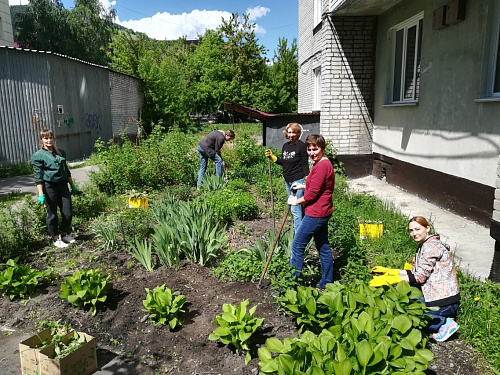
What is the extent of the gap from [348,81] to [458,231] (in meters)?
4.90

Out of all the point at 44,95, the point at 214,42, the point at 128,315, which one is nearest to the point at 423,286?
the point at 128,315

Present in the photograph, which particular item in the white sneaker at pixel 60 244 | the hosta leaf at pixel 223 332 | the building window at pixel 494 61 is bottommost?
the white sneaker at pixel 60 244

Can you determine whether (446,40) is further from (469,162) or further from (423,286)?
(423,286)

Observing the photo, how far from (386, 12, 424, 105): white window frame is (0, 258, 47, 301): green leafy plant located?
6692mm

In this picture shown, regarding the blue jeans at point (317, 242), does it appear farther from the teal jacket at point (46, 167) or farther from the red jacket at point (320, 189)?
the teal jacket at point (46, 167)

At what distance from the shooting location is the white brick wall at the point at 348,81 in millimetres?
8797

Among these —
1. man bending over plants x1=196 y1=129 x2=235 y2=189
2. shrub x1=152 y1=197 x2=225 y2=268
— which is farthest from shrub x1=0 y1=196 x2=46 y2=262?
man bending over plants x1=196 y1=129 x2=235 y2=189

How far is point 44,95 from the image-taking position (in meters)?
11.6

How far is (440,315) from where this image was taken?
2.84m

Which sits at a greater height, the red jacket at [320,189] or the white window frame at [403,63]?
the white window frame at [403,63]

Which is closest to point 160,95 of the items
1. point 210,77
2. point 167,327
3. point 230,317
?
point 210,77

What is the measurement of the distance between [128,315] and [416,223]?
2459mm

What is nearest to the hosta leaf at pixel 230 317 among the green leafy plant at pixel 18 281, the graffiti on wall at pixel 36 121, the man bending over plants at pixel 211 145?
the green leafy plant at pixel 18 281

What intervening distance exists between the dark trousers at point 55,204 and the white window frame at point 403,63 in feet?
20.1
